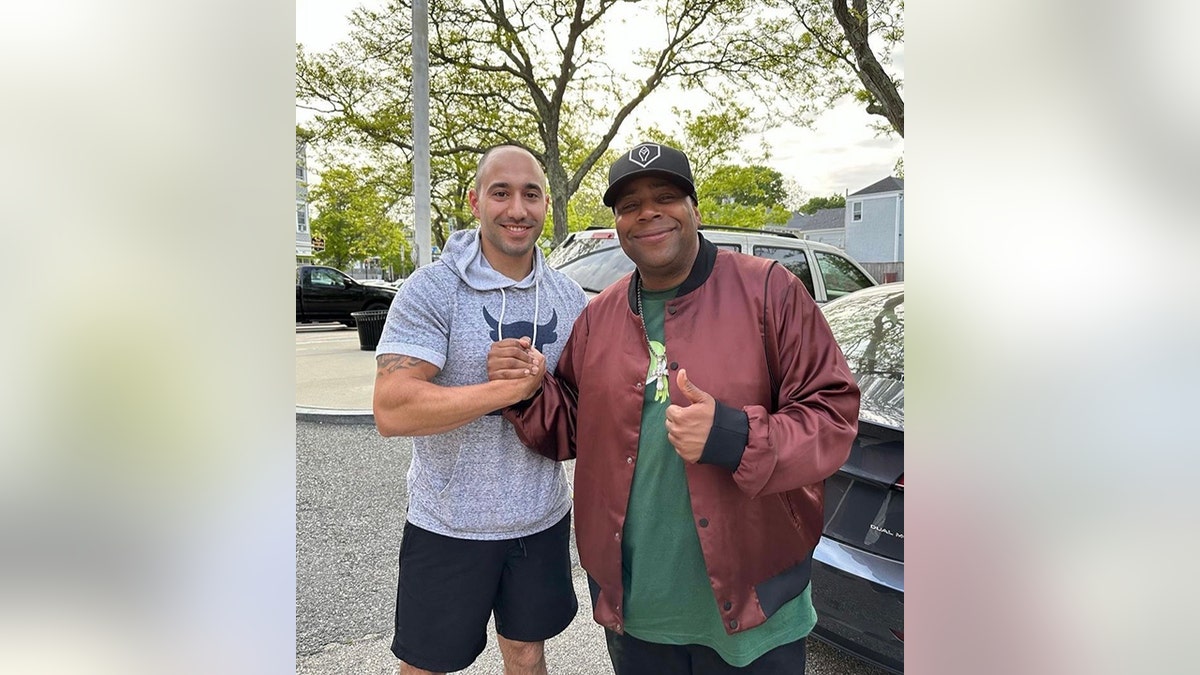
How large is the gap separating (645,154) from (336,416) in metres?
7.18

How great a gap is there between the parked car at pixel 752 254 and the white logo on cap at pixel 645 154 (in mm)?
5005

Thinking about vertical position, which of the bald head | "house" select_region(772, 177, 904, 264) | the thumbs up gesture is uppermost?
"house" select_region(772, 177, 904, 264)

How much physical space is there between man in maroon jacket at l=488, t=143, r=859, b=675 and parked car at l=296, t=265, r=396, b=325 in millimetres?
19760

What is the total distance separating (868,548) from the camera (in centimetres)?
250

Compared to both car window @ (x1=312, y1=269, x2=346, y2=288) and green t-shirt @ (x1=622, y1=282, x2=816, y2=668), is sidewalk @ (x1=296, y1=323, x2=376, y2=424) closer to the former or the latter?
car window @ (x1=312, y1=269, x2=346, y2=288)

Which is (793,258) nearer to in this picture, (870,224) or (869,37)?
(869,37)

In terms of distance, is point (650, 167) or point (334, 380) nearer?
point (650, 167)

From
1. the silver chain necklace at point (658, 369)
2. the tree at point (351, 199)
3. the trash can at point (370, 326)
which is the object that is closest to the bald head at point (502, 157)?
the silver chain necklace at point (658, 369)
